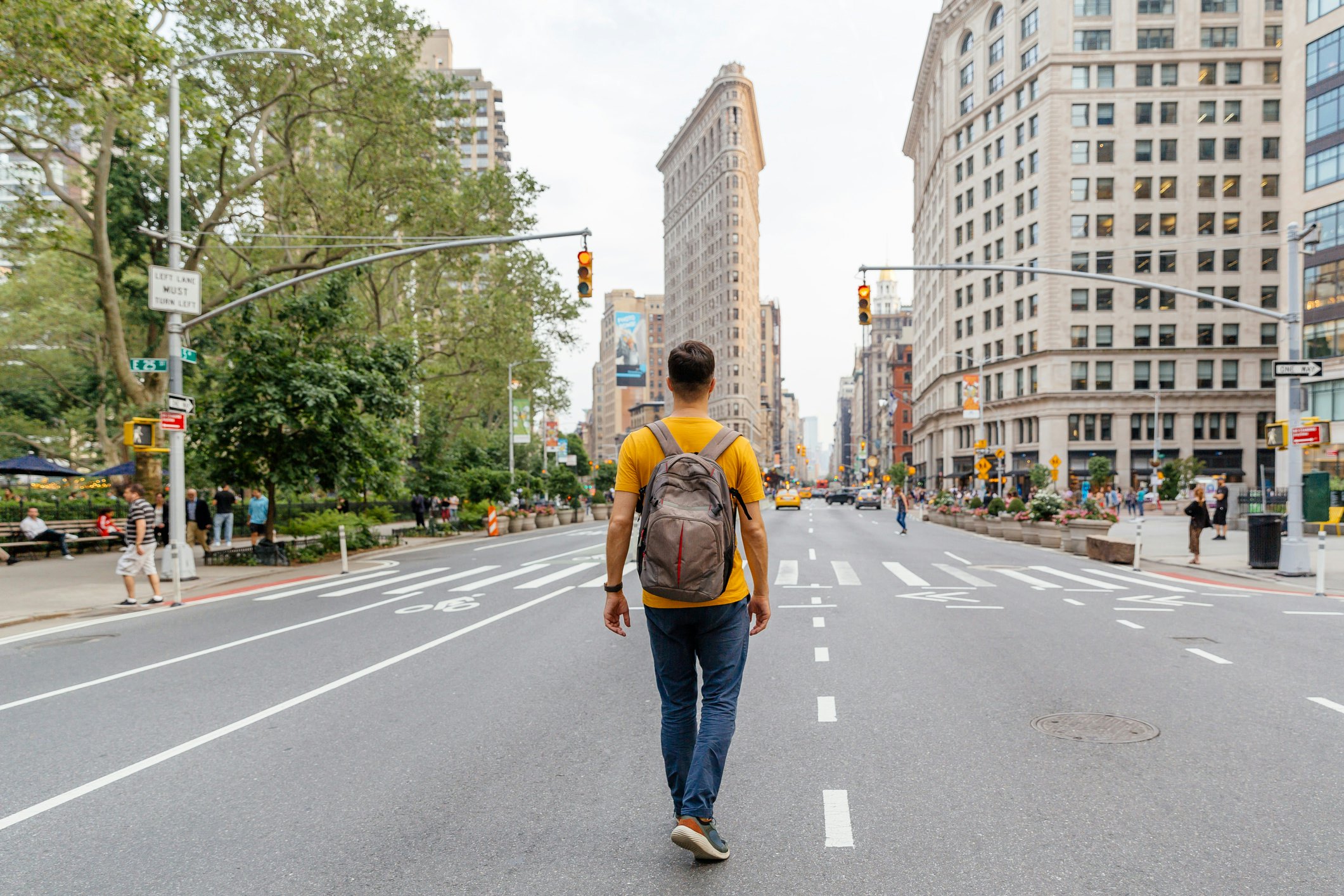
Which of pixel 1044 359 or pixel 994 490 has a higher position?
pixel 1044 359

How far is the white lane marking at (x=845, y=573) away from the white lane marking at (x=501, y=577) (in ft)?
20.7

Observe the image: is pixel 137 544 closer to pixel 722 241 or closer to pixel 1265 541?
pixel 1265 541

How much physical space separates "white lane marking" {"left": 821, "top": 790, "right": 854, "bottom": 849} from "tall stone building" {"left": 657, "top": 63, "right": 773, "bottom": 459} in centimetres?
12510

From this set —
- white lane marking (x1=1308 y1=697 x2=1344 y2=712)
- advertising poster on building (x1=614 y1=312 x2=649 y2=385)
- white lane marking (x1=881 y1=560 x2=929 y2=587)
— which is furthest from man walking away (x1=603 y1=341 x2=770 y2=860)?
advertising poster on building (x1=614 y1=312 x2=649 y2=385)

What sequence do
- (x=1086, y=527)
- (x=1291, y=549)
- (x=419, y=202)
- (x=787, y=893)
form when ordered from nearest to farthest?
→ (x=787, y=893), (x=1291, y=549), (x=1086, y=527), (x=419, y=202)

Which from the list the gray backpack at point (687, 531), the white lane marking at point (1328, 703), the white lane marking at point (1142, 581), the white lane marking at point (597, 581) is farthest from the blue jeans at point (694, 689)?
the white lane marking at point (1142, 581)

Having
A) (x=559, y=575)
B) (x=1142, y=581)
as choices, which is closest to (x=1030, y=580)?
(x=1142, y=581)

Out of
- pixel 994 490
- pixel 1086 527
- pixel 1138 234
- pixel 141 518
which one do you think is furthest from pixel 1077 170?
pixel 141 518

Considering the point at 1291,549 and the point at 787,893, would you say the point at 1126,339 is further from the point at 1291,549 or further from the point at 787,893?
the point at 787,893

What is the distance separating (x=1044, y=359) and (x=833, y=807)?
240 ft

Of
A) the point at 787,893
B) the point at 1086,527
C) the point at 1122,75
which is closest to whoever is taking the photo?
the point at 787,893

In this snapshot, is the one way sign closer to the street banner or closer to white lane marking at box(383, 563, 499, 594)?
white lane marking at box(383, 563, 499, 594)

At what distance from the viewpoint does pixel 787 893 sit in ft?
11.4

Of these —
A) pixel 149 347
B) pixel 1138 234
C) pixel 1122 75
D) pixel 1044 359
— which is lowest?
pixel 149 347
